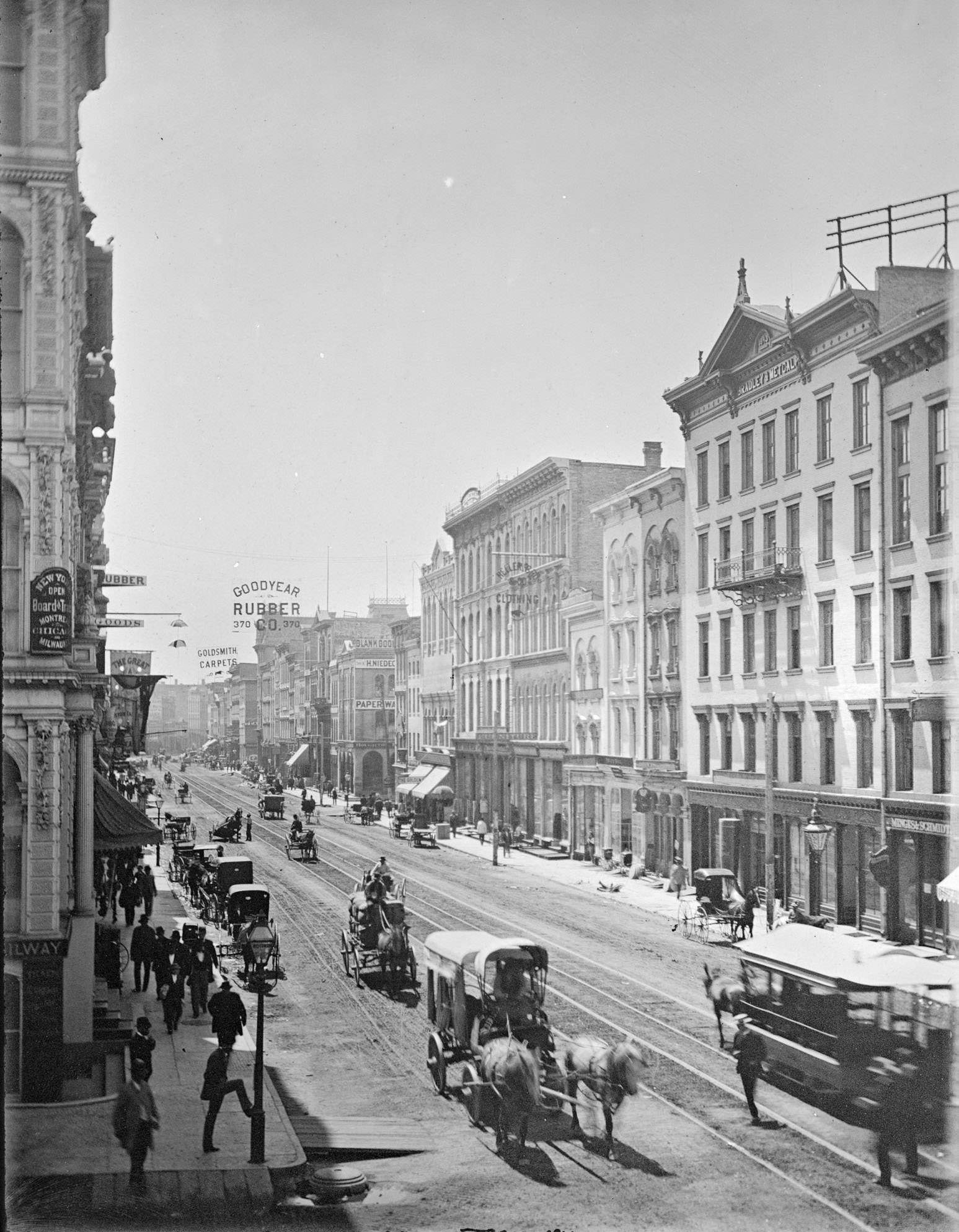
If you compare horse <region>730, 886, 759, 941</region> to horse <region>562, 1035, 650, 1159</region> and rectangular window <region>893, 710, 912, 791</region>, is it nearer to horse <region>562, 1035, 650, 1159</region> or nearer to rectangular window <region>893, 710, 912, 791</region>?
rectangular window <region>893, 710, 912, 791</region>

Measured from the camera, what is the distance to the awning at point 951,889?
17.3 metres

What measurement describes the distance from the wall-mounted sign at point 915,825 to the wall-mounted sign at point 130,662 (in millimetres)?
13478

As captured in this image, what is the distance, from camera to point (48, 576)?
1655 cm

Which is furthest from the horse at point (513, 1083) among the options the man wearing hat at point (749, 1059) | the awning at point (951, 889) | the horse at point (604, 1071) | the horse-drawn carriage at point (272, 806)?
the horse-drawn carriage at point (272, 806)

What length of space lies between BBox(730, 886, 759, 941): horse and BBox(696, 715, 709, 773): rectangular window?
104 inches

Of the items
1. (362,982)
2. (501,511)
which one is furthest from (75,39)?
(362,982)

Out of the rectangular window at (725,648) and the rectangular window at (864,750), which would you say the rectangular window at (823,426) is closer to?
the rectangular window at (725,648)

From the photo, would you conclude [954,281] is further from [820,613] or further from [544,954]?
[544,954]

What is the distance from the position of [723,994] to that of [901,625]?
7520 mm

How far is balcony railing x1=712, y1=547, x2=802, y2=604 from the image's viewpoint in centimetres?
2084

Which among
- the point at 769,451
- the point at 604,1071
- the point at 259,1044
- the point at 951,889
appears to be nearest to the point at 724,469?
the point at 769,451

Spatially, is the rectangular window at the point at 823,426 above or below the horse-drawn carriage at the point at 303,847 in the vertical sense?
above

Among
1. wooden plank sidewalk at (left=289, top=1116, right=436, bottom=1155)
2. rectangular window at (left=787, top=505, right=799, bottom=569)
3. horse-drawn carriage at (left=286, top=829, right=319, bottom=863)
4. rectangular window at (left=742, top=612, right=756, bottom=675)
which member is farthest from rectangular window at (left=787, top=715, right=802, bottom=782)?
wooden plank sidewalk at (left=289, top=1116, right=436, bottom=1155)

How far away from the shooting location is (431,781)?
1975cm
